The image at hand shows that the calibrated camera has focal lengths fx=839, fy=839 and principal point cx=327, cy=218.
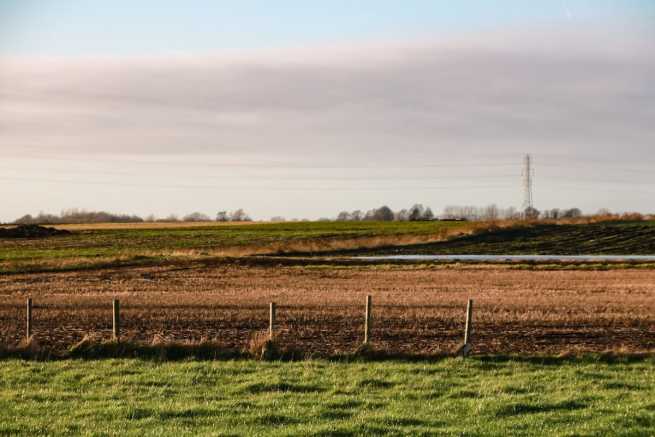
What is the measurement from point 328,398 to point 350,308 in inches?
685

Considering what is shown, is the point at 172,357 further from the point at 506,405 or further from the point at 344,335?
the point at 506,405

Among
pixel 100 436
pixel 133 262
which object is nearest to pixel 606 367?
pixel 100 436

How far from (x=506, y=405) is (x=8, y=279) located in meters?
42.4

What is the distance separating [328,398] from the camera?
14.7m

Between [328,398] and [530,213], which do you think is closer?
[328,398]

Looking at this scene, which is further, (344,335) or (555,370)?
(344,335)

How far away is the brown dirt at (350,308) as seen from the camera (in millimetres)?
23766

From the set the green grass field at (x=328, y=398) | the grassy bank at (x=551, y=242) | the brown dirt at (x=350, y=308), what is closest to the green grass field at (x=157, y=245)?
the grassy bank at (x=551, y=242)

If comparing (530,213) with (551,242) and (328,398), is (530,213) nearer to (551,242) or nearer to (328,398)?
(551,242)

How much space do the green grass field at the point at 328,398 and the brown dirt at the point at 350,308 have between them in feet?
10.6

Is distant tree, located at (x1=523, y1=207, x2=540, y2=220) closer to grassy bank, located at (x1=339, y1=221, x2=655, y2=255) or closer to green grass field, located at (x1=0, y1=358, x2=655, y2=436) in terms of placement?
grassy bank, located at (x1=339, y1=221, x2=655, y2=255)

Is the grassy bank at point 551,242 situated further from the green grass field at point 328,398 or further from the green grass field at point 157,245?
the green grass field at point 328,398

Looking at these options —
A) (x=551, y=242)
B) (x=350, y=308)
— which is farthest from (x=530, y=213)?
(x=350, y=308)

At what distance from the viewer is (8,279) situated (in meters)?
50.1
